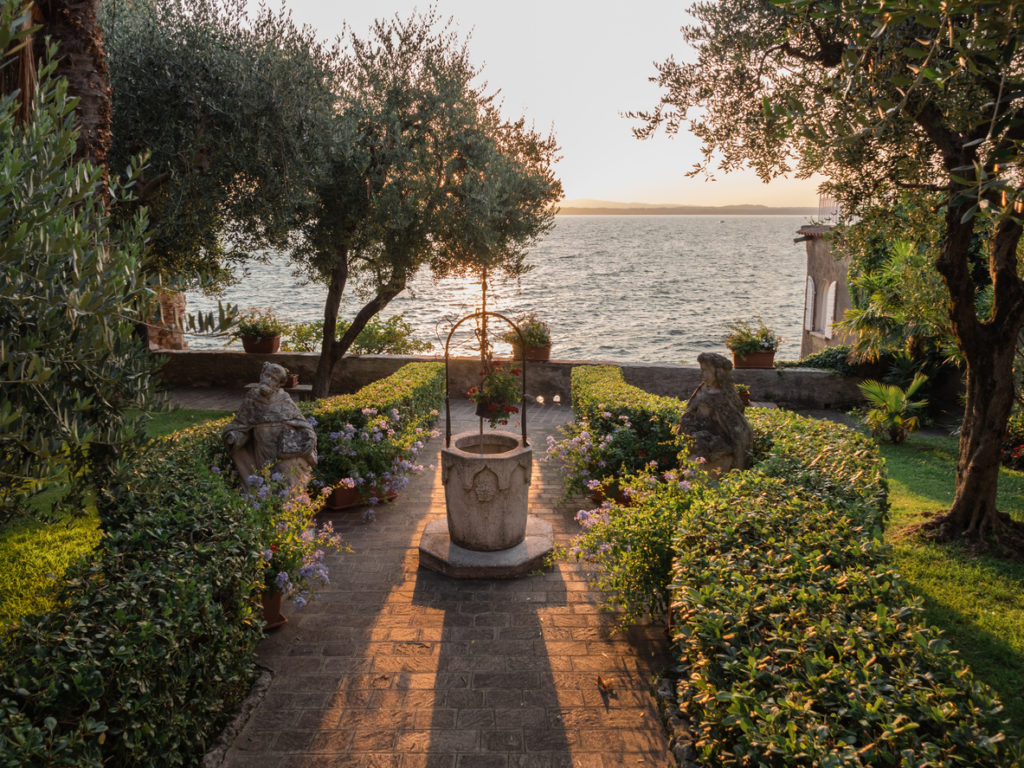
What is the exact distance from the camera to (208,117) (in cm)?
890

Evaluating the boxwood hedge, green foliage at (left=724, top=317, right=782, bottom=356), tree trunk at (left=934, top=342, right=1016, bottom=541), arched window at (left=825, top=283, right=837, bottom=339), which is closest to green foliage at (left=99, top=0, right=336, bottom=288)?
the boxwood hedge

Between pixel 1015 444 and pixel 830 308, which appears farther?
pixel 830 308

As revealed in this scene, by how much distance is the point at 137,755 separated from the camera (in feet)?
10.9

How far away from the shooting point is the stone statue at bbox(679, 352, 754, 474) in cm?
660

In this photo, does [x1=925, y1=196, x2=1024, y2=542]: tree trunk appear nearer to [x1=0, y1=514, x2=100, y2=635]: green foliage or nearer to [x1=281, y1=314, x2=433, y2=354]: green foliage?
[x1=0, y1=514, x2=100, y2=635]: green foliage

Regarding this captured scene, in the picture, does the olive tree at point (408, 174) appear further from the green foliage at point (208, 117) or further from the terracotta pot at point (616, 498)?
the terracotta pot at point (616, 498)

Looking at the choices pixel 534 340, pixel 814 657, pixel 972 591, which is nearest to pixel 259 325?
pixel 534 340

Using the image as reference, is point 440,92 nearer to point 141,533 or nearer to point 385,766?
point 141,533

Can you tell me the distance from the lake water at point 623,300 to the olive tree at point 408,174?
8712 mm

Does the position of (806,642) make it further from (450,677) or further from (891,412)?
(891,412)

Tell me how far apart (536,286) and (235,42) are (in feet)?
249

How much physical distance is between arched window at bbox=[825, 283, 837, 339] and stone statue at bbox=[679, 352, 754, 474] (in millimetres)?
17622

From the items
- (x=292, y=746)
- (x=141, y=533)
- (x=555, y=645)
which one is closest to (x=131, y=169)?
(x=141, y=533)

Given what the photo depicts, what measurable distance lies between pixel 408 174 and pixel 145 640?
9265mm
